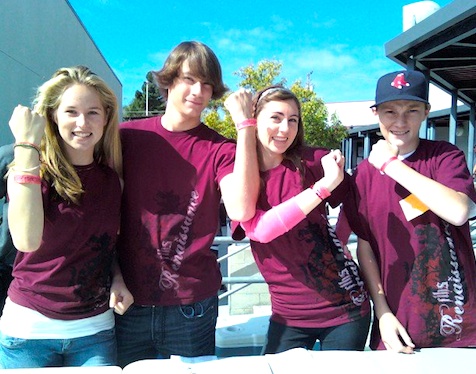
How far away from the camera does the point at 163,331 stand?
1.93 m

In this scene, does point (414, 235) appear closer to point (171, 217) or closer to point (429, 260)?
point (429, 260)

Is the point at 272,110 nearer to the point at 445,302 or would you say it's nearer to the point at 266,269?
the point at 266,269

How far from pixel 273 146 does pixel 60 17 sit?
15.9 m

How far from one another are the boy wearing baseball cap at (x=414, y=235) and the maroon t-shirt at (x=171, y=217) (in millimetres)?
680

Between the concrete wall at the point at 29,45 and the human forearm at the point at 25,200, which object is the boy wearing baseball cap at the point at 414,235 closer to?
the human forearm at the point at 25,200

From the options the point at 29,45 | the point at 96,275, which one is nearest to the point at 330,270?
the point at 96,275

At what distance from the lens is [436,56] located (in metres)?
6.64

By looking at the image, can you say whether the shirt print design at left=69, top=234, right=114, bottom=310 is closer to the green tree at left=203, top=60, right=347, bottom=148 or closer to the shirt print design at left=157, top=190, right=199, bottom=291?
the shirt print design at left=157, top=190, right=199, bottom=291

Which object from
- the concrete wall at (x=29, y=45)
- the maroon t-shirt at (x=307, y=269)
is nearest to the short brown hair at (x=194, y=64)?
the maroon t-shirt at (x=307, y=269)

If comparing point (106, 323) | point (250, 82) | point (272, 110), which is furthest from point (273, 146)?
point (250, 82)

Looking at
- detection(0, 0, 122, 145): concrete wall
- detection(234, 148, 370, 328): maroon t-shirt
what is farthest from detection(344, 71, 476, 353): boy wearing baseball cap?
detection(0, 0, 122, 145): concrete wall

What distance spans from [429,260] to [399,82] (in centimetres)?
75

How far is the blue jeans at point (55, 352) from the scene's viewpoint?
67.0 inches

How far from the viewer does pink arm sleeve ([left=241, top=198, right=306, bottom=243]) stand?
1764 mm
